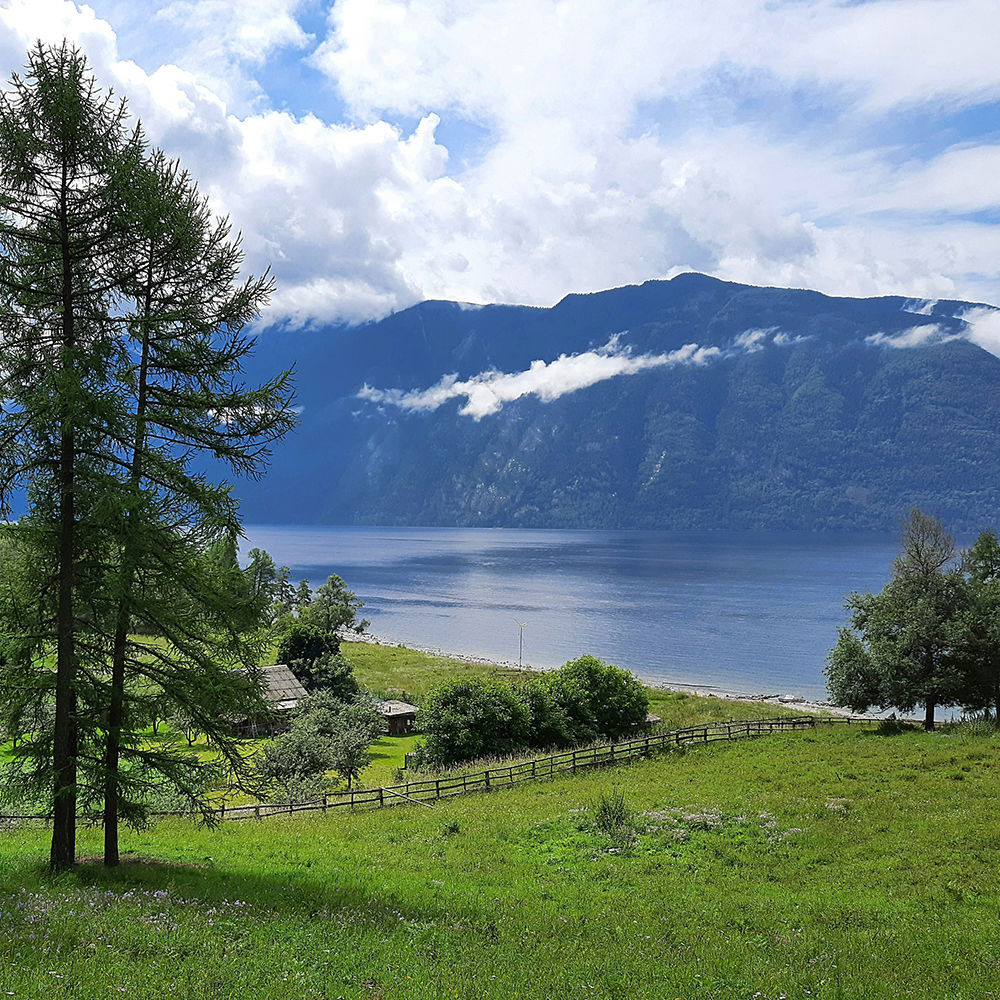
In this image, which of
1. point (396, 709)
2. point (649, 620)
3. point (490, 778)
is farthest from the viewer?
point (649, 620)

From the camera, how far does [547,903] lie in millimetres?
14031

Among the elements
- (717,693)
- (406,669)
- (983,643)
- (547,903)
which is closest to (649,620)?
(717,693)

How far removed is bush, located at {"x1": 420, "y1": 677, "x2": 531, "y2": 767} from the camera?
36.1 meters

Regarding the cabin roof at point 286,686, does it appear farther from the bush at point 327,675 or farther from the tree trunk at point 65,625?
the tree trunk at point 65,625

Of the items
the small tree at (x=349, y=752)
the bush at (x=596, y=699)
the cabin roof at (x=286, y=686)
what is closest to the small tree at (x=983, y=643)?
the bush at (x=596, y=699)

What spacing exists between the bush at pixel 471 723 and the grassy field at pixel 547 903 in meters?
10.9

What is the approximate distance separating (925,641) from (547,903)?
1355 inches

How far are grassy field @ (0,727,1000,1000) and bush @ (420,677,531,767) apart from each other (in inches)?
428

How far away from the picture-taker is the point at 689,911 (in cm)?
1368

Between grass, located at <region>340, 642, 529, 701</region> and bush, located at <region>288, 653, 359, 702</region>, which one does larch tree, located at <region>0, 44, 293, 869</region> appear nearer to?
bush, located at <region>288, 653, 359, 702</region>

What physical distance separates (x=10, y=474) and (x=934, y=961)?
17.4m

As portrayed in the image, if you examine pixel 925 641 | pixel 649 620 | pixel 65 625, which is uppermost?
pixel 65 625

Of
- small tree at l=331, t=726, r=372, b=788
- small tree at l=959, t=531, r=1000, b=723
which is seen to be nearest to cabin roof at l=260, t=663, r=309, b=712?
small tree at l=331, t=726, r=372, b=788

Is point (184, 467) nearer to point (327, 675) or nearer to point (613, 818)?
point (613, 818)
